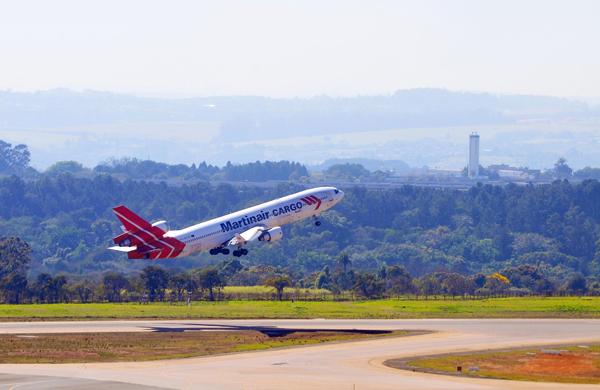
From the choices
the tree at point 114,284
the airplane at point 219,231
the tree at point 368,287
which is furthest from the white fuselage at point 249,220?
the tree at point 114,284

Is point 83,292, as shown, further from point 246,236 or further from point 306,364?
point 306,364

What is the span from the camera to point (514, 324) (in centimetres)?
13138

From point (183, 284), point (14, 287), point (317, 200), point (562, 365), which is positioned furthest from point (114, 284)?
point (562, 365)

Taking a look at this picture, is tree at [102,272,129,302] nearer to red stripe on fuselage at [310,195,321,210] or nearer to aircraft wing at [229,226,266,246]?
red stripe on fuselage at [310,195,321,210]

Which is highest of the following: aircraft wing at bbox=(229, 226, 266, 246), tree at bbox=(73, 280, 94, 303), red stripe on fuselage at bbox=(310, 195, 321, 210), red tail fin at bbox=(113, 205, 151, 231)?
red stripe on fuselage at bbox=(310, 195, 321, 210)

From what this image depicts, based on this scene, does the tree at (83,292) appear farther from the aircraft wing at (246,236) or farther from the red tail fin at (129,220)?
the red tail fin at (129,220)

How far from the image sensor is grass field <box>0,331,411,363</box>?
4193 inches

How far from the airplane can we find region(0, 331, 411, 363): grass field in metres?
16.1

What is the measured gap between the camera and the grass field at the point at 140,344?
106500mm

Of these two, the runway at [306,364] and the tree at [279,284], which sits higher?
the runway at [306,364]

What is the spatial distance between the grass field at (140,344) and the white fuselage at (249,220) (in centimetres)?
2203

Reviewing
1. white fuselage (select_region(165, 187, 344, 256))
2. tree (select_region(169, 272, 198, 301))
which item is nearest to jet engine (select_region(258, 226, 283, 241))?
white fuselage (select_region(165, 187, 344, 256))

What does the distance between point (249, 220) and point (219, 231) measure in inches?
157

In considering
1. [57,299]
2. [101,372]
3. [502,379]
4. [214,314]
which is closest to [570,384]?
[502,379]
